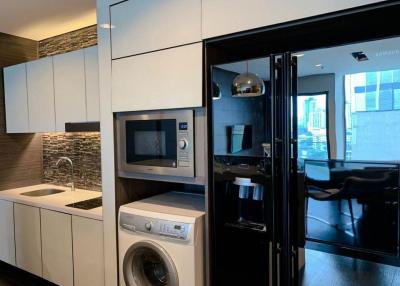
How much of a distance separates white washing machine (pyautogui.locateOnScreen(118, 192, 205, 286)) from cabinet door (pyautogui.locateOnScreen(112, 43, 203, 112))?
0.70 m

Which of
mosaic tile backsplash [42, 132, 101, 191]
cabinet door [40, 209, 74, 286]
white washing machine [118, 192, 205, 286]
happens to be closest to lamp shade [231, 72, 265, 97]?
white washing machine [118, 192, 205, 286]

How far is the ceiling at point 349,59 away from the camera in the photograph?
1169 millimetres

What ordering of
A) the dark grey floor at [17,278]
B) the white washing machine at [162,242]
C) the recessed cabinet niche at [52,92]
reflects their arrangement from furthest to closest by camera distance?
1. the dark grey floor at [17,278]
2. the recessed cabinet niche at [52,92]
3. the white washing machine at [162,242]

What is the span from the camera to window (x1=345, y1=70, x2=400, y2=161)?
1163 millimetres

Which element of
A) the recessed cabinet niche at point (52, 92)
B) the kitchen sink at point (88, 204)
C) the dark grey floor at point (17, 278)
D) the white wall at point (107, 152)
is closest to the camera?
the white wall at point (107, 152)

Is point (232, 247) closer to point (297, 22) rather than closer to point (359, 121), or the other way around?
point (359, 121)

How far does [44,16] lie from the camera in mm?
2840

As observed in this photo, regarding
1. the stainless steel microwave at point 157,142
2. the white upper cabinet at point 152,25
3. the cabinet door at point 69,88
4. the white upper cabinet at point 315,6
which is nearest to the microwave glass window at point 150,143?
the stainless steel microwave at point 157,142

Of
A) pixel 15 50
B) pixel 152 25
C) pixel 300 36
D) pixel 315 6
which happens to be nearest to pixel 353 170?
pixel 315 6

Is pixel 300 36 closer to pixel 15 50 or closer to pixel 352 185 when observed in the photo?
pixel 352 185

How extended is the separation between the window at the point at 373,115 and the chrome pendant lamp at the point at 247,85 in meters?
0.40

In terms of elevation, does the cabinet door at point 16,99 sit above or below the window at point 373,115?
above

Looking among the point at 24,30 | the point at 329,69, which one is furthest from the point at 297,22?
the point at 24,30

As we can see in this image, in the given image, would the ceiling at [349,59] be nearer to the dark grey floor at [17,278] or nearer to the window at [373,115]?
the window at [373,115]
